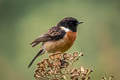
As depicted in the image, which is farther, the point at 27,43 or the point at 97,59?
the point at 27,43

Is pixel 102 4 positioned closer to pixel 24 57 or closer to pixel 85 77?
pixel 24 57

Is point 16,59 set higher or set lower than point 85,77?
lower

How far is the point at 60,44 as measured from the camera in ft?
30.4

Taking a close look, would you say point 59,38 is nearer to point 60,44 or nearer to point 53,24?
point 60,44

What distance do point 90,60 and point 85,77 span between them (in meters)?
6.74

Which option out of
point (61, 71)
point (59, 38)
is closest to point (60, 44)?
point (59, 38)

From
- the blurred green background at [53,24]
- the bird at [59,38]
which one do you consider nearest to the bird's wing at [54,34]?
the bird at [59,38]

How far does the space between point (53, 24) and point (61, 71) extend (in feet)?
35.1

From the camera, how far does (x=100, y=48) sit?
549 inches

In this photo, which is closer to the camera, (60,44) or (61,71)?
(61,71)

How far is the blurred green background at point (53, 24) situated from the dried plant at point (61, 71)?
17.3 ft

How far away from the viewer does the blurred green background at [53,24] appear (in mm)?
13048

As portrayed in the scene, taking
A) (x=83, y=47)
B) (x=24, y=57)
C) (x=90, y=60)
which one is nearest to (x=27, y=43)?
(x=24, y=57)

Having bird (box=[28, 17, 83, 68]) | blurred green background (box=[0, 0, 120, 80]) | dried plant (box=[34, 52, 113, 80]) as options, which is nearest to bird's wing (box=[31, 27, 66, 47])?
bird (box=[28, 17, 83, 68])
